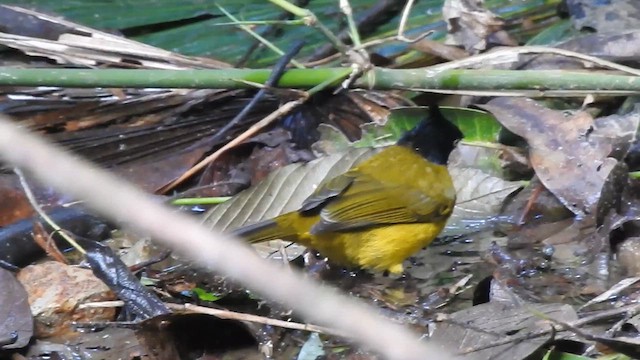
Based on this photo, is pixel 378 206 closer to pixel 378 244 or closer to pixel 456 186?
pixel 378 244

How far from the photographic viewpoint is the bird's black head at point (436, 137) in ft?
11.9

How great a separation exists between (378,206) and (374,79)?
58 centimetres

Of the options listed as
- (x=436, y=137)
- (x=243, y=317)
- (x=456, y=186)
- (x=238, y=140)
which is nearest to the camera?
(x=243, y=317)

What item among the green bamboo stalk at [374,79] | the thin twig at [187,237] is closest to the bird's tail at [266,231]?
the green bamboo stalk at [374,79]

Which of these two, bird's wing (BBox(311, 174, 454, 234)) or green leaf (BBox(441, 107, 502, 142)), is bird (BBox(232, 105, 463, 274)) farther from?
green leaf (BBox(441, 107, 502, 142))

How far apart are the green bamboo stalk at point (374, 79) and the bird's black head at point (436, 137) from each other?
50cm

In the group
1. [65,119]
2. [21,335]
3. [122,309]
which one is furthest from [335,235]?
[65,119]

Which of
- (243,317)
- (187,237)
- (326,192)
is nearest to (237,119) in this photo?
(326,192)

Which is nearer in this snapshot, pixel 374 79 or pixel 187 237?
pixel 187 237

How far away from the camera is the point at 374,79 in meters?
3.10

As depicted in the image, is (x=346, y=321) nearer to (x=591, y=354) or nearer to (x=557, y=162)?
(x=591, y=354)

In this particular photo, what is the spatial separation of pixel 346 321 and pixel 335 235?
2.63m

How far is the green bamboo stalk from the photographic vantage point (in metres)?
2.86


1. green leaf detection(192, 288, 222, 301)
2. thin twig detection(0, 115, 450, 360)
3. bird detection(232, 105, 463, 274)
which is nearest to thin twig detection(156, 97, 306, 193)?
bird detection(232, 105, 463, 274)
